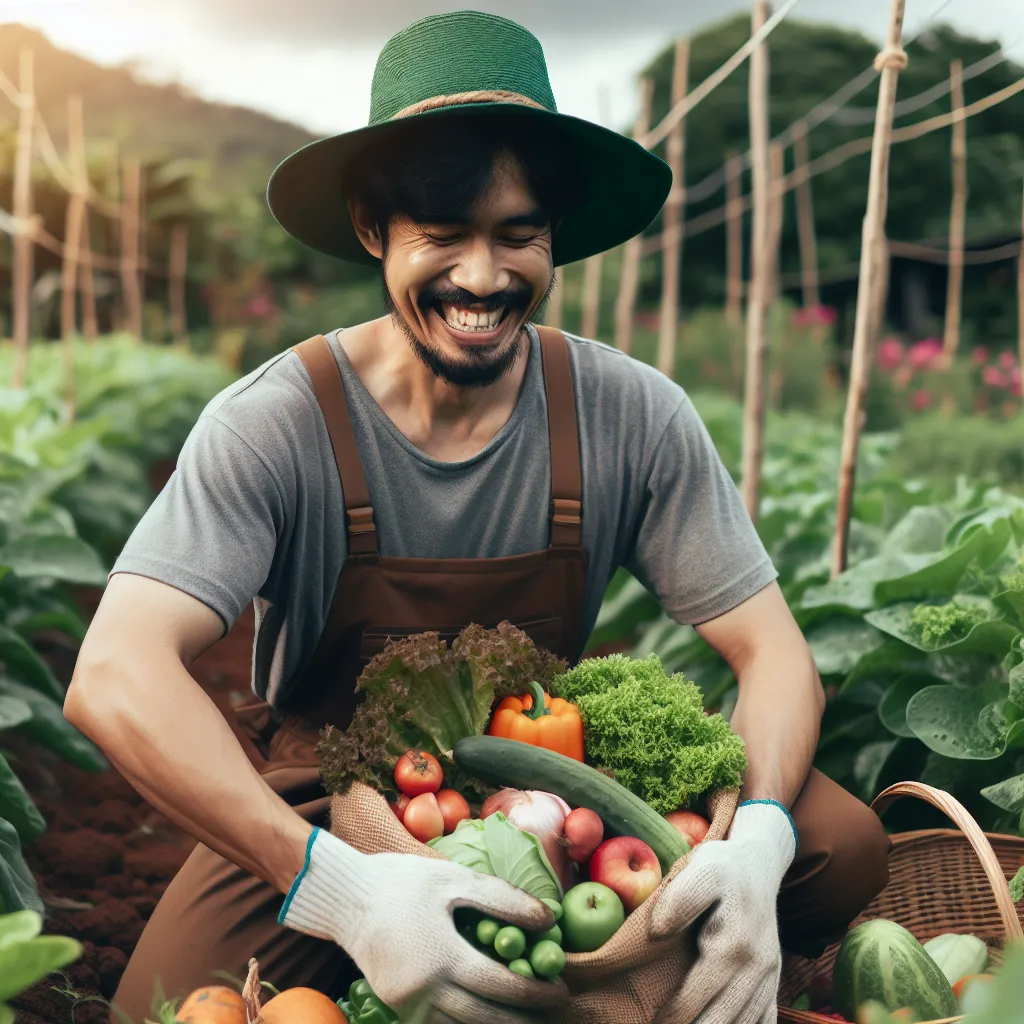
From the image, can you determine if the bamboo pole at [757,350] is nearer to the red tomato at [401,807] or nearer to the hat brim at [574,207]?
the hat brim at [574,207]

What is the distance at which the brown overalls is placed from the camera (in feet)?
8.39

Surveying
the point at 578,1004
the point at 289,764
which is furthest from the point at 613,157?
the point at 578,1004

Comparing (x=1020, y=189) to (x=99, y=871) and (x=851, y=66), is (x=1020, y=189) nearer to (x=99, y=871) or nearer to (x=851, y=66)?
(x=851, y=66)

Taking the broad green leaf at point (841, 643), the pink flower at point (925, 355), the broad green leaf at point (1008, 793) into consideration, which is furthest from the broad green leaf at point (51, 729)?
the pink flower at point (925, 355)

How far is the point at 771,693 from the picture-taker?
274 centimetres

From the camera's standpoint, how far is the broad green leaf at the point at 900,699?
10.5 feet

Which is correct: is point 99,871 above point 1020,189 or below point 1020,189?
below

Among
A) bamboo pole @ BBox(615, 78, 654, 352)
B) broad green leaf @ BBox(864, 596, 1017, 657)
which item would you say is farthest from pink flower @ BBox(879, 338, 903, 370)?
broad green leaf @ BBox(864, 596, 1017, 657)

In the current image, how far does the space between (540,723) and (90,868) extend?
1.73 m

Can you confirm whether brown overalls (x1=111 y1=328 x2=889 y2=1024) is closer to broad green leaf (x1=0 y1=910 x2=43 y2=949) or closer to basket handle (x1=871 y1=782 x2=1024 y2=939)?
basket handle (x1=871 y1=782 x2=1024 y2=939)

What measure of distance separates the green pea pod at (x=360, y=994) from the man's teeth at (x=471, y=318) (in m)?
1.36

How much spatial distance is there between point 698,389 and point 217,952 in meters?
12.5

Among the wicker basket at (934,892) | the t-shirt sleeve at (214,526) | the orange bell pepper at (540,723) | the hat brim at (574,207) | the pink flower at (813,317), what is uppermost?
the pink flower at (813,317)

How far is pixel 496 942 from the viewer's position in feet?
6.49
